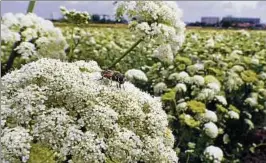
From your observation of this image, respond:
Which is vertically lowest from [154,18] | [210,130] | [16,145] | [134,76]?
[210,130]

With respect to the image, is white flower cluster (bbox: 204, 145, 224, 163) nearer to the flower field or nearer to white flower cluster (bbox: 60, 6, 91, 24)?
the flower field

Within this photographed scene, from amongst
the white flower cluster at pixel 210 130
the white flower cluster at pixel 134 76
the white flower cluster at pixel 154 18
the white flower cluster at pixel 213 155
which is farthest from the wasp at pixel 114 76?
the white flower cluster at pixel 134 76

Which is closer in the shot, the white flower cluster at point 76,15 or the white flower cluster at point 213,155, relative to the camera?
the white flower cluster at point 76,15

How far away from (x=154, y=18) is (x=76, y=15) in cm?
49

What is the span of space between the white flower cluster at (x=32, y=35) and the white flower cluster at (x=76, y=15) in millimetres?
164

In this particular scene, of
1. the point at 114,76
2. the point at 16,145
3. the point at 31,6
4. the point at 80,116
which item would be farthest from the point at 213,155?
the point at 16,145

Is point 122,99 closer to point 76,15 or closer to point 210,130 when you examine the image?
point 76,15

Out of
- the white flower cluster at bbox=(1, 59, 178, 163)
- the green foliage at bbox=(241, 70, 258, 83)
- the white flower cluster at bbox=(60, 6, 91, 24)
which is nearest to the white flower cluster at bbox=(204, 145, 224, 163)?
the white flower cluster at bbox=(60, 6, 91, 24)

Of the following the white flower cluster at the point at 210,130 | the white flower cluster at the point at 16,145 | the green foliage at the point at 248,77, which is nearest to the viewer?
the white flower cluster at the point at 16,145

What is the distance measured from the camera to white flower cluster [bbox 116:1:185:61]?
3828 mm

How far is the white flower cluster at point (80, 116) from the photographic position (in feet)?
6.67

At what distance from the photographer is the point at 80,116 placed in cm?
212

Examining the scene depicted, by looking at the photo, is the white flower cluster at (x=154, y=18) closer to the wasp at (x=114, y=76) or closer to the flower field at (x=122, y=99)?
the flower field at (x=122, y=99)

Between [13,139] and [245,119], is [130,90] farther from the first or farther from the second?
[245,119]
